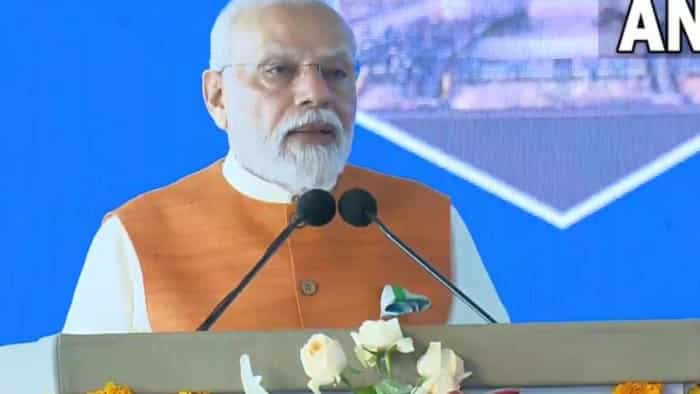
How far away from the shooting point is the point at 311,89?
121 inches

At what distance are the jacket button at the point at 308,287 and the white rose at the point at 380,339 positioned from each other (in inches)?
39.4

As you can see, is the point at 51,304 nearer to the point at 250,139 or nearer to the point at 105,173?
the point at 105,173

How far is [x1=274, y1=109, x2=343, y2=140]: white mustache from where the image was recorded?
3102 mm

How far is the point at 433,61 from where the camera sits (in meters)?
3.24

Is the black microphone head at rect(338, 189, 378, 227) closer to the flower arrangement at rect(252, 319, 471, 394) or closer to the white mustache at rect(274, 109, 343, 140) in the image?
the flower arrangement at rect(252, 319, 471, 394)

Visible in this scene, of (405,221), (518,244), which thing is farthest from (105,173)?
(518,244)

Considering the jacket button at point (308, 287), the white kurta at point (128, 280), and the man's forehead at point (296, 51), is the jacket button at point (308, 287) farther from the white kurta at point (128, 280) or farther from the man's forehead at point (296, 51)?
the man's forehead at point (296, 51)

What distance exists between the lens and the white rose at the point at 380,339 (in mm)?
2025

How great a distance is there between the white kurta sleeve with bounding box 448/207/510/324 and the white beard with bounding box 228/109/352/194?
0.87 feet

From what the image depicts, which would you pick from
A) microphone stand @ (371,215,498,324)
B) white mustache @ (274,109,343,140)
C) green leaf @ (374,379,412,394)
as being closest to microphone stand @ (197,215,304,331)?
microphone stand @ (371,215,498,324)

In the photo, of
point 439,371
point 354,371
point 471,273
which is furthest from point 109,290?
point 439,371

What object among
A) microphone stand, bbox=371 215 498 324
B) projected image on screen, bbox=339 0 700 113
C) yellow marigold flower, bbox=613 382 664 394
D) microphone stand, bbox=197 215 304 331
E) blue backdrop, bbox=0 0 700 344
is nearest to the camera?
yellow marigold flower, bbox=613 382 664 394

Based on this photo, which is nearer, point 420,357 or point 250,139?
point 420,357

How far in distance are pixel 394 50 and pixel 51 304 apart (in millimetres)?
845
